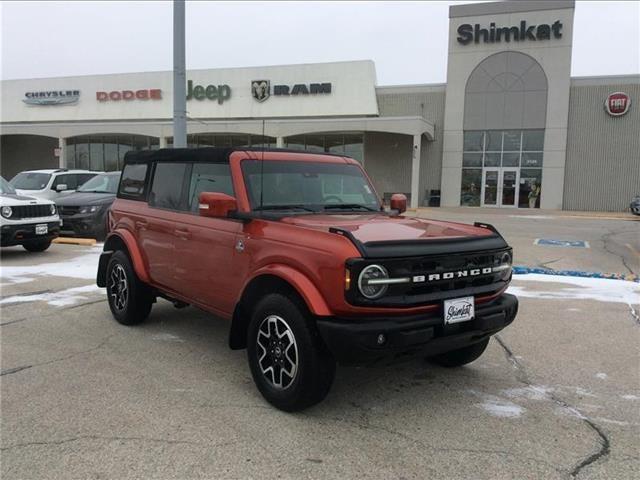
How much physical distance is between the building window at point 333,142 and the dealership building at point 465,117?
0.07 metres

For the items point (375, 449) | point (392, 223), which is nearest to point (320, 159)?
point (392, 223)

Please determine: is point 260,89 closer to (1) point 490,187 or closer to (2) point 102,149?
(2) point 102,149

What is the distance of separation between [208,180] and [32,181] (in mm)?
13002

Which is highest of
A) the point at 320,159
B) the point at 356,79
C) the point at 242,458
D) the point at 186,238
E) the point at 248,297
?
the point at 356,79

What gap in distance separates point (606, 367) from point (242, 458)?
3.47 metres

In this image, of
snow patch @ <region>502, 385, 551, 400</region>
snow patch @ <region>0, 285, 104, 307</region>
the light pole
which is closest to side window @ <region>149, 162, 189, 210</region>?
snow patch @ <region>0, 285, 104, 307</region>

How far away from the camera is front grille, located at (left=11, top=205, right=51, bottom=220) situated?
10.3m

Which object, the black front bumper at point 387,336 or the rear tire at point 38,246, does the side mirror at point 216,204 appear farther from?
the rear tire at point 38,246

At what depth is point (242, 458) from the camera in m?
3.17

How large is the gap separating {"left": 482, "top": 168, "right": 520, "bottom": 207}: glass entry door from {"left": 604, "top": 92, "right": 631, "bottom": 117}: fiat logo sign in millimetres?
5593

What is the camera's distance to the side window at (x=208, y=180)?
4613mm

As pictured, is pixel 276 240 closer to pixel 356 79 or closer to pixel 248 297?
pixel 248 297

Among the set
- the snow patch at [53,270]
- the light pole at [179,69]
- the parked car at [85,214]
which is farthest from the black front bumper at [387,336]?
the parked car at [85,214]

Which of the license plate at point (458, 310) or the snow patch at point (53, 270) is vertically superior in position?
the license plate at point (458, 310)
